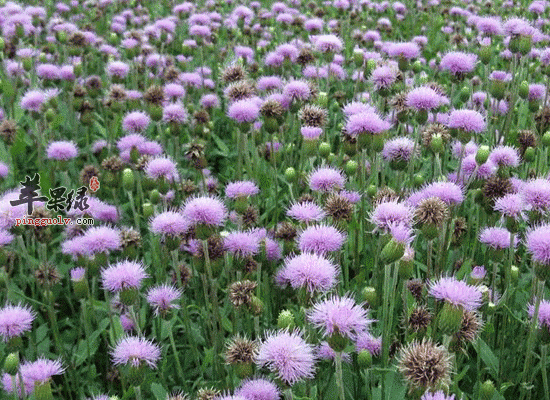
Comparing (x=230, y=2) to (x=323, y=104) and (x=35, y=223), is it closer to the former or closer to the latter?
(x=323, y=104)

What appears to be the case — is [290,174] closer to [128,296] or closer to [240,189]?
[240,189]

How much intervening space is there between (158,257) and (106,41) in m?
4.64

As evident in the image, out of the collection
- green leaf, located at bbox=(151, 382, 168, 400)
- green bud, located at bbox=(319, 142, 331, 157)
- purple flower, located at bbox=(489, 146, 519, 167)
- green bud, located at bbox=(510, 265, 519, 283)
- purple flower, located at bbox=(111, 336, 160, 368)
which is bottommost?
green leaf, located at bbox=(151, 382, 168, 400)

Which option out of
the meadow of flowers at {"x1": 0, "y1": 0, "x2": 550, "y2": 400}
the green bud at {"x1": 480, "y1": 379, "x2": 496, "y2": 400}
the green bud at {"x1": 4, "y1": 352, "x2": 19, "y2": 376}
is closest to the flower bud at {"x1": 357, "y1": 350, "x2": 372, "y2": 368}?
the meadow of flowers at {"x1": 0, "y1": 0, "x2": 550, "y2": 400}

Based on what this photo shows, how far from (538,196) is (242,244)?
1.23m

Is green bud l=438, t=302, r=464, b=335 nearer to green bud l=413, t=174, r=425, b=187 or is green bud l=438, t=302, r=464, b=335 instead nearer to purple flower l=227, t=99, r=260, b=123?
green bud l=413, t=174, r=425, b=187

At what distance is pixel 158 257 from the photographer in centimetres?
332

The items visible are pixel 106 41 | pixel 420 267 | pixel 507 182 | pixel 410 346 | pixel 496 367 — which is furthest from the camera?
pixel 106 41

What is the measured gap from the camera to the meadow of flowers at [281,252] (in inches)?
84.4

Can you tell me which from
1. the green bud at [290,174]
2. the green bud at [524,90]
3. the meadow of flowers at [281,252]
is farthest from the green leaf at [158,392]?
the green bud at [524,90]

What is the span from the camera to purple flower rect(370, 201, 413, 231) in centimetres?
230

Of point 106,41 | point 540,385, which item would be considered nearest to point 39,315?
point 540,385

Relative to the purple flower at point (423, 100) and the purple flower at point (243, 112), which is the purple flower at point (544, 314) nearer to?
the purple flower at point (423, 100)

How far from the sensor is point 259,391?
1978 millimetres
